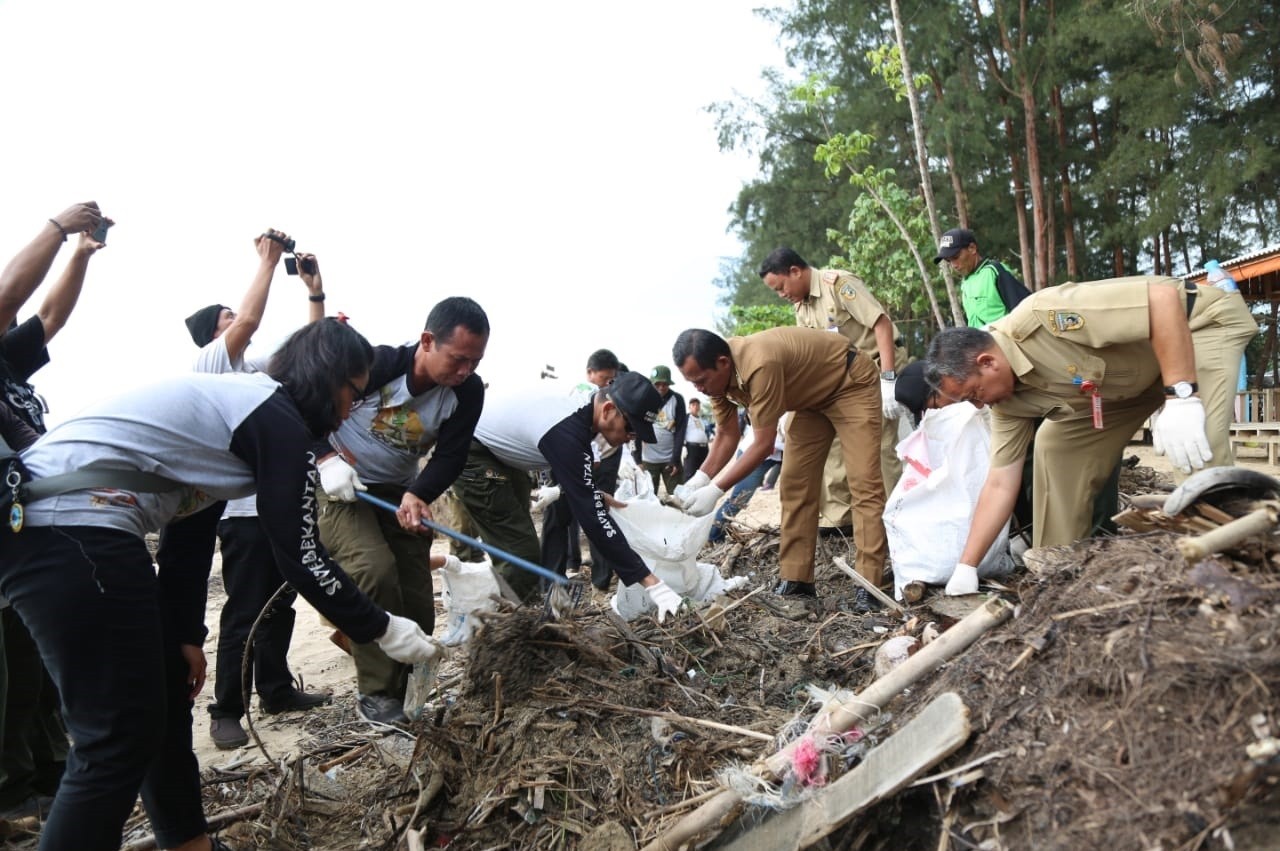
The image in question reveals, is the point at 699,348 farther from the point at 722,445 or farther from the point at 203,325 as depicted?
the point at 203,325

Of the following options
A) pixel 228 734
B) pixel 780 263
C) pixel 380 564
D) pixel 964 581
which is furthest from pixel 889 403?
pixel 228 734

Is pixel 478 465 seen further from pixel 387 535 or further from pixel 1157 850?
pixel 1157 850

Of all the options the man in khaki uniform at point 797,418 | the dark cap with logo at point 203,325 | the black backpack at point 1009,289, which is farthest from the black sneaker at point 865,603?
the dark cap with logo at point 203,325

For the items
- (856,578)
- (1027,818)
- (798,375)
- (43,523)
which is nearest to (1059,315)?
(798,375)

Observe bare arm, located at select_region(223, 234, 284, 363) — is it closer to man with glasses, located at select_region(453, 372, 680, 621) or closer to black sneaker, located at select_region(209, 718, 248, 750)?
man with glasses, located at select_region(453, 372, 680, 621)

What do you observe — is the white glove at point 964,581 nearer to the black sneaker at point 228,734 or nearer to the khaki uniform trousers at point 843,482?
the khaki uniform trousers at point 843,482

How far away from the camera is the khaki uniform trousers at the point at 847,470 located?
4242mm

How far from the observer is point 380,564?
3143mm

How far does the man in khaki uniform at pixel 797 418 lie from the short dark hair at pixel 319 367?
188 centimetres

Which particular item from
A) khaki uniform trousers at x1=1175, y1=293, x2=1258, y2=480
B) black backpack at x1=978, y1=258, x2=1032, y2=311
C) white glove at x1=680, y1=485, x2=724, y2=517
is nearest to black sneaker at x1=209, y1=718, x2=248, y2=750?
white glove at x1=680, y1=485, x2=724, y2=517

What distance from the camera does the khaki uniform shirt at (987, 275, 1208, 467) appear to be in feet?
10.2

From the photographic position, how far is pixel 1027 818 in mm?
1594

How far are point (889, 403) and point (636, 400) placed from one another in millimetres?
2352

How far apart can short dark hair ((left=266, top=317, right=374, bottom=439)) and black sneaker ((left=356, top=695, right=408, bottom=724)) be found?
1.36 meters
